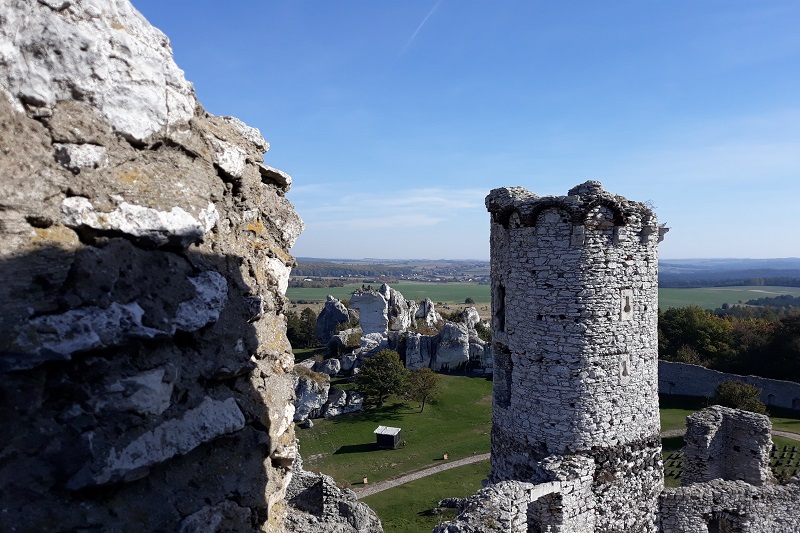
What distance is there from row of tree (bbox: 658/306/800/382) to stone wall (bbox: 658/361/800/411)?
6.29m

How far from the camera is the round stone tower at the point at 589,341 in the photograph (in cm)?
980

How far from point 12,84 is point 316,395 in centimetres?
3529

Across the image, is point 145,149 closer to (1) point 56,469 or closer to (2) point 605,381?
(1) point 56,469

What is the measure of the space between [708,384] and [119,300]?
149ft

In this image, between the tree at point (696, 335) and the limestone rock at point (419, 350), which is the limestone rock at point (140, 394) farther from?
the tree at point (696, 335)

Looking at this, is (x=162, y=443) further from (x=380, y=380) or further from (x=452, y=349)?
(x=452, y=349)

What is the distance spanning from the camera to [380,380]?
38.8 m

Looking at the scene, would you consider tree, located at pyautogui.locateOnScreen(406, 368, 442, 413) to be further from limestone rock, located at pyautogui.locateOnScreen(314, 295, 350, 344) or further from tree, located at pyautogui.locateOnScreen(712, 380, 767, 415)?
limestone rock, located at pyautogui.locateOnScreen(314, 295, 350, 344)

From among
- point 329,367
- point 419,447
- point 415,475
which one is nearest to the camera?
point 415,475

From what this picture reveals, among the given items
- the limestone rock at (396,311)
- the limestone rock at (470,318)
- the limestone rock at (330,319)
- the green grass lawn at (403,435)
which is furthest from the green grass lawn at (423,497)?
the limestone rock at (330,319)

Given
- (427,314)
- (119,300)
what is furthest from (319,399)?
(427,314)

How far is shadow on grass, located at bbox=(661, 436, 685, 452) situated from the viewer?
27.6 m

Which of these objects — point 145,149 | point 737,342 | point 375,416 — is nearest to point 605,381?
point 145,149

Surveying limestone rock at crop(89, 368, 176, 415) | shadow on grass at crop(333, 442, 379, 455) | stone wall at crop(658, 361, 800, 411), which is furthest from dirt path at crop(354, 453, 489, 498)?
limestone rock at crop(89, 368, 176, 415)
